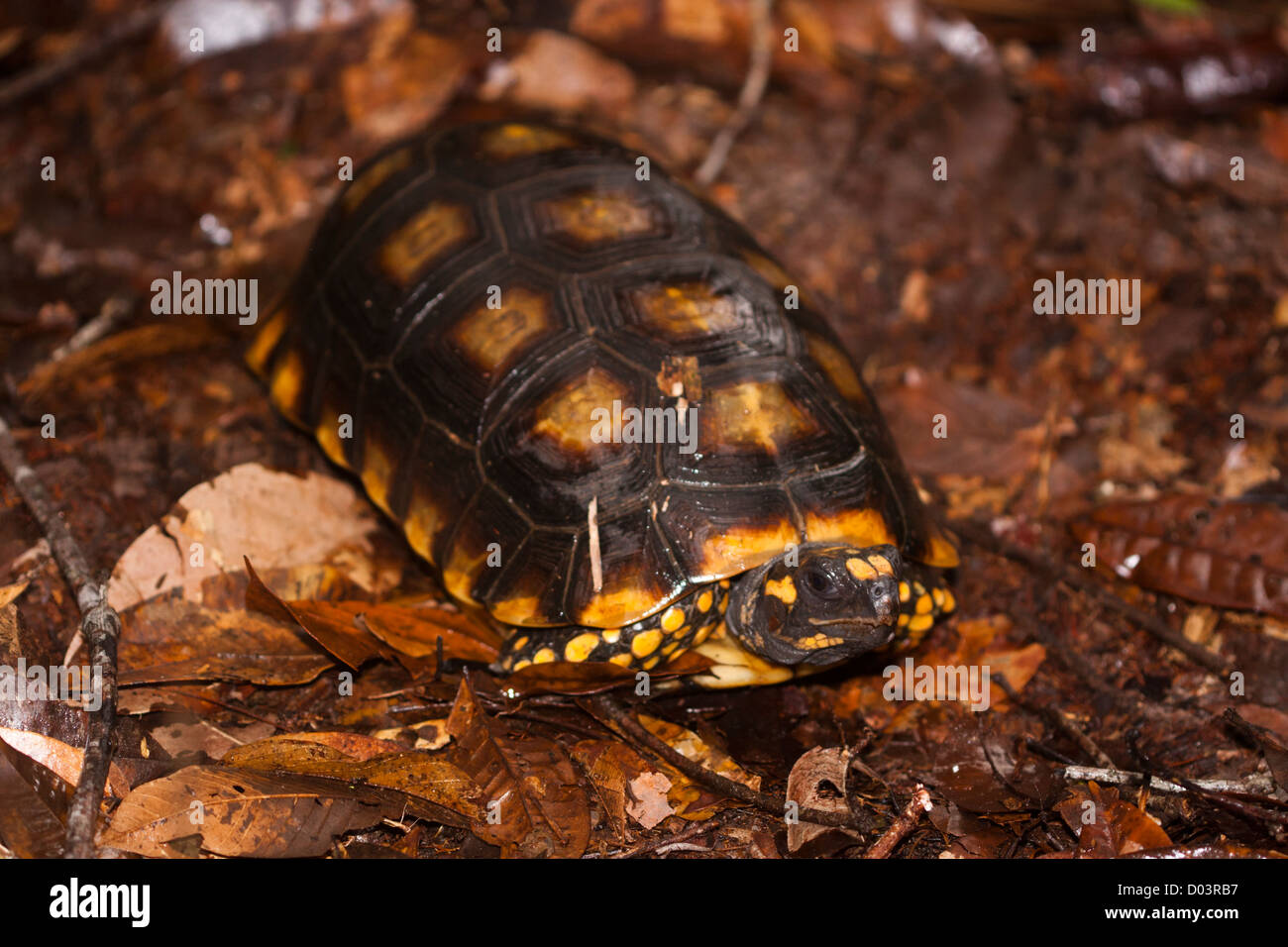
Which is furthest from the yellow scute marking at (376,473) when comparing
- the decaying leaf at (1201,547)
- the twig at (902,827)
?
the decaying leaf at (1201,547)

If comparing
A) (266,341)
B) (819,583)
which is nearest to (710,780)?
(819,583)

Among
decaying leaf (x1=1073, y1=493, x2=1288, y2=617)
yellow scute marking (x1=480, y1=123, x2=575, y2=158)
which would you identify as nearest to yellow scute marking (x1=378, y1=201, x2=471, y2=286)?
yellow scute marking (x1=480, y1=123, x2=575, y2=158)

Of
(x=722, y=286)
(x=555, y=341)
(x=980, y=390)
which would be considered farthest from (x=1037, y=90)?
(x=555, y=341)

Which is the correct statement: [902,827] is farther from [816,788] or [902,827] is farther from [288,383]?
[288,383]

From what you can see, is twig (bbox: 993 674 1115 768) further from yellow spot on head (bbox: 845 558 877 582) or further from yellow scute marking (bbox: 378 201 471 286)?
yellow scute marking (bbox: 378 201 471 286)

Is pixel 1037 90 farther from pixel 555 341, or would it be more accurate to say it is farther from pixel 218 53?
pixel 218 53
